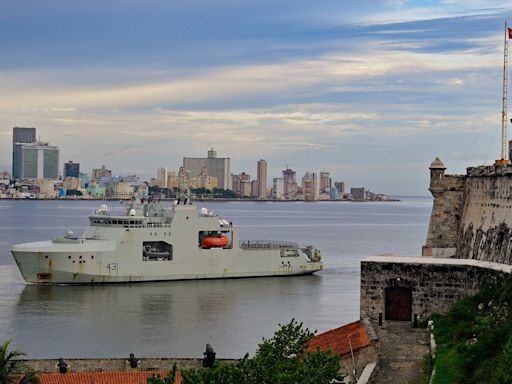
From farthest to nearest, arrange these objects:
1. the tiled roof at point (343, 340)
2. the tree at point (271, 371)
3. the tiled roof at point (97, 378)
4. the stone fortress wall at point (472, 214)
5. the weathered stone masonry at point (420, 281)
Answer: the stone fortress wall at point (472, 214) < the weathered stone masonry at point (420, 281) < the tiled roof at point (97, 378) < the tiled roof at point (343, 340) < the tree at point (271, 371)

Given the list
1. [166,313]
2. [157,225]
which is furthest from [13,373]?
[157,225]

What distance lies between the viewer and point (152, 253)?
150 feet

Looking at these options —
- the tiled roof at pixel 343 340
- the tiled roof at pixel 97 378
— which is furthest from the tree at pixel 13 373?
the tiled roof at pixel 343 340

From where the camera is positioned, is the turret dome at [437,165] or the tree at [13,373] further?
the turret dome at [437,165]

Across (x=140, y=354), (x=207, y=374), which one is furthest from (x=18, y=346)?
(x=207, y=374)

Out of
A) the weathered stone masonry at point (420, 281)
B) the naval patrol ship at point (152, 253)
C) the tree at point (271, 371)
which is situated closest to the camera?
the tree at point (271, 371)

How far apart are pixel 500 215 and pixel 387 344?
5.45 metres

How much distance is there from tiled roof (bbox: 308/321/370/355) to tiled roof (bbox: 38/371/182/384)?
2.83m

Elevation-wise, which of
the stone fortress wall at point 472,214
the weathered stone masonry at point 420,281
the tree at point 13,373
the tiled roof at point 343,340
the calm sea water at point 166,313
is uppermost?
the stone fortress wall at point 472,214

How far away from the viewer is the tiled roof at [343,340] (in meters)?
15.5

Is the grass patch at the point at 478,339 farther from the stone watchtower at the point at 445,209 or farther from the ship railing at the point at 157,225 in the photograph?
the ship railing at the point at 157,225

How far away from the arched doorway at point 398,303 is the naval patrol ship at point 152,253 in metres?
27.3

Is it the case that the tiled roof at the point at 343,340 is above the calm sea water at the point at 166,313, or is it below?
above

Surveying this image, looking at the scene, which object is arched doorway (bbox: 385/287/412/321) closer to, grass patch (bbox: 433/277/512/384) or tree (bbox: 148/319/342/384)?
grass patch (bbox: 433/277/512/384)
